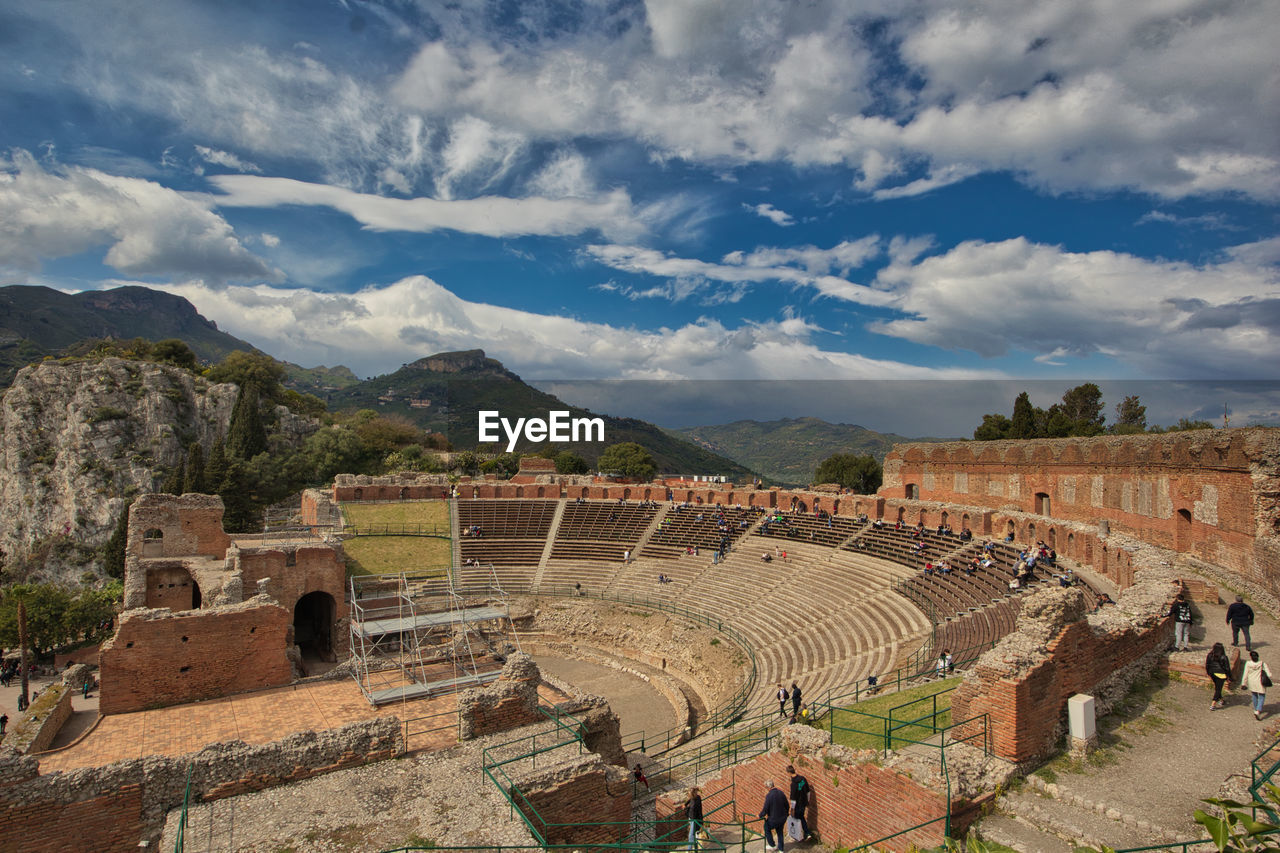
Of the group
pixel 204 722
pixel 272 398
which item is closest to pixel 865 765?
pixel 204 722

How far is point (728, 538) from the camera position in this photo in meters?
35.6

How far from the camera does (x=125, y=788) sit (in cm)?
855

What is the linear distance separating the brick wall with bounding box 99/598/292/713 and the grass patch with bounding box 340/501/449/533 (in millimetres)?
22229

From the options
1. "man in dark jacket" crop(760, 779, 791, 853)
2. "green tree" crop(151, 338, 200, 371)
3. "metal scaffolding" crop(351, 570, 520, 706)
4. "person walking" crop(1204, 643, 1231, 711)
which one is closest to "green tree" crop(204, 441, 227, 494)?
"metal scaffolding" crop(351, 570, 520, 706)

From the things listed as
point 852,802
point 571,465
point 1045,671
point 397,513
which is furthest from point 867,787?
point 571,465

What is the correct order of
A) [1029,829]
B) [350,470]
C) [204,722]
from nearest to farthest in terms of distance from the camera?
[1029,829] → [204,722] → [350,470]

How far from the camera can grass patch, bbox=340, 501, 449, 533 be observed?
4019 cm

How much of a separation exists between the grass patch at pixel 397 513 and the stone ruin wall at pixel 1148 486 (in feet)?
102

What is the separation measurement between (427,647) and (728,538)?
18.8m

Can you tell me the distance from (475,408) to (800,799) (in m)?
129

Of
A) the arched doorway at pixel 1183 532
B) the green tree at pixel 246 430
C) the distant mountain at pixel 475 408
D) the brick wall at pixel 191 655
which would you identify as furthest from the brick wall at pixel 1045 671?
the distant mountain at pixel 475 408

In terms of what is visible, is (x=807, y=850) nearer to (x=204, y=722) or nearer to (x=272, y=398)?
(x=204, y=722)

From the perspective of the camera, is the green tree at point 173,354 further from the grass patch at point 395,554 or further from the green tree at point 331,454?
the grass patch at point 395,554

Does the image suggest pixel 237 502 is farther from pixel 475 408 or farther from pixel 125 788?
pixel 475 408
